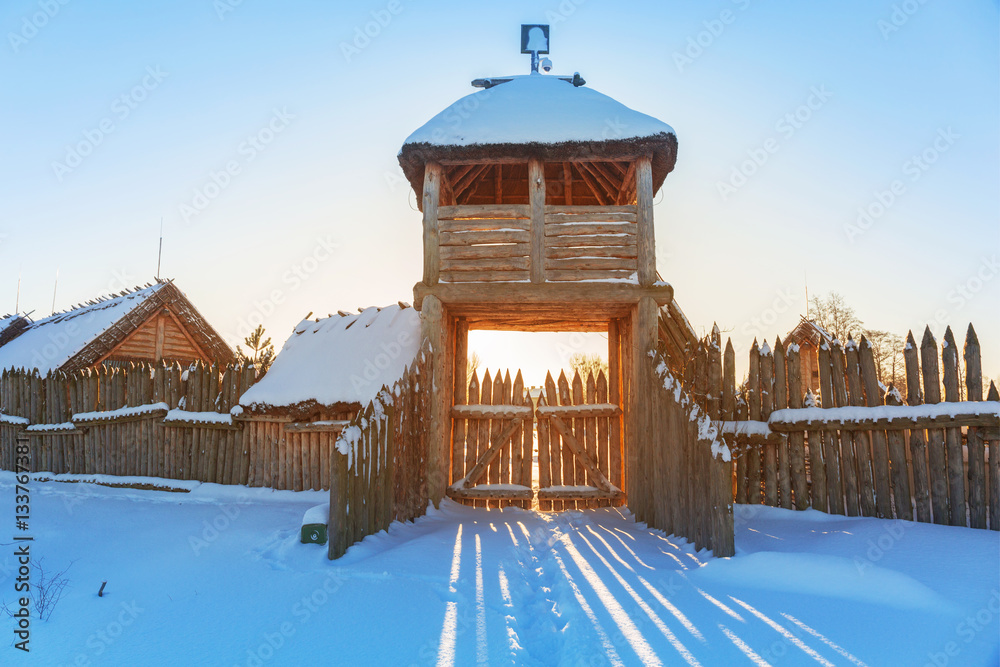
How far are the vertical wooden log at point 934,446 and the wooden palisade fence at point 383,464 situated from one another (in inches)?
221

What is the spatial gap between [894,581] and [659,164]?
6362mm

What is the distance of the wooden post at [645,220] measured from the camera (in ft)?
27.3

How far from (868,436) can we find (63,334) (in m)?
Answer: 18.4

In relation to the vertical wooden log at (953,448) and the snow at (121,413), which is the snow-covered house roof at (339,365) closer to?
the snow at (121,413)

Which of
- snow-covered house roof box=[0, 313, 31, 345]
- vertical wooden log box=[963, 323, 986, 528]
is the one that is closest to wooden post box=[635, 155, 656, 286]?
vertical wooden log box=[963, 323, 986, 528]

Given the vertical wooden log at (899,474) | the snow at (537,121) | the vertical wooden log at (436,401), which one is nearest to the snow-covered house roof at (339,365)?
the vertical wooden log at (436,401)

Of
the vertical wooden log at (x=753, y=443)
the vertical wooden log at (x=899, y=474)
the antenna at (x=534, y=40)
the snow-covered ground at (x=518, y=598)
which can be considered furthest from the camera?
the antenna at (x=534, y=40)

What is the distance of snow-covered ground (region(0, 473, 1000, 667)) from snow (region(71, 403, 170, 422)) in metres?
4.33

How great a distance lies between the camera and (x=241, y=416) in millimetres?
9664

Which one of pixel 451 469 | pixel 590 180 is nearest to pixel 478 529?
pixel 451 469

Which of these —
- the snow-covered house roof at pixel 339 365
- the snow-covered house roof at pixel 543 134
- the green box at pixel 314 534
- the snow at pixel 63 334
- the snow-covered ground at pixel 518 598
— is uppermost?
the snow-covered house roof at pixel 543 134

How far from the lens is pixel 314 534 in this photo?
17.3 ft

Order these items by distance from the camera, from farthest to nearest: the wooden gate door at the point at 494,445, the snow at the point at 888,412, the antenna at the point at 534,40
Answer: the antenna at the point at 534,40 < the wooden gate door at the point at 494,445 < the snow at the point at 888,412

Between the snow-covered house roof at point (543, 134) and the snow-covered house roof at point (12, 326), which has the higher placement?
the snow-covered house roof at point (543, 134)
